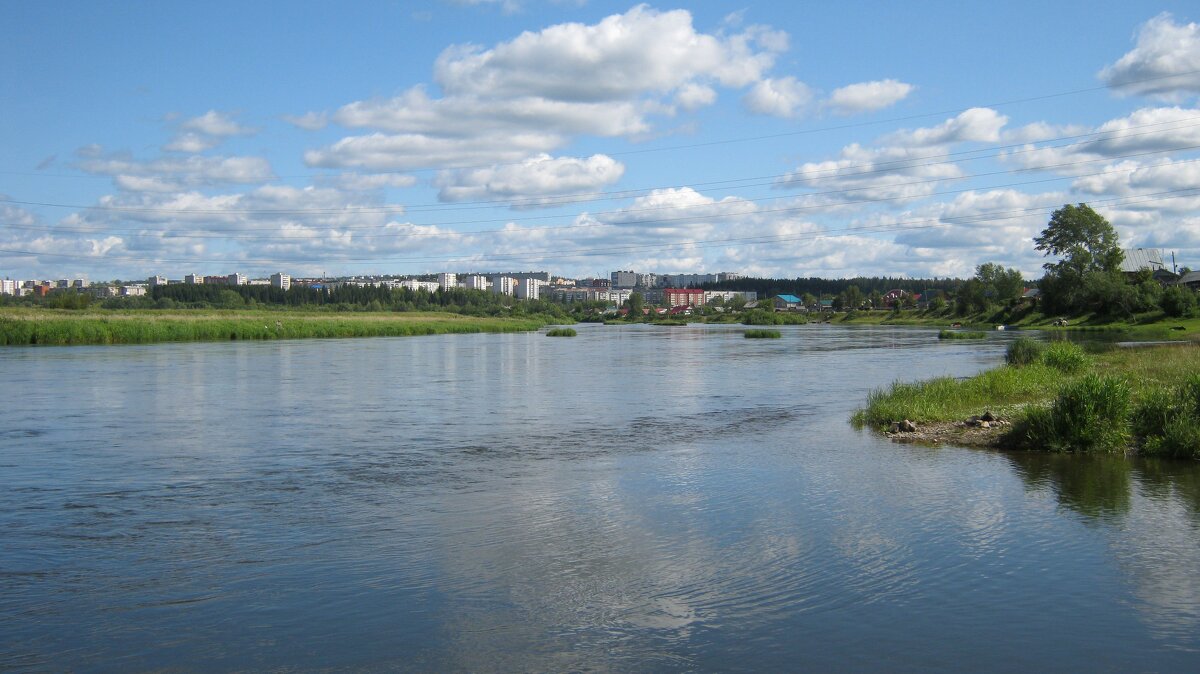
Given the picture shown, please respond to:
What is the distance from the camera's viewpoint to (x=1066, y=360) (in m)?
28.7

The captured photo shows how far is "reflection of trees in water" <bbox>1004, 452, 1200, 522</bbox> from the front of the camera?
1369 centimetres

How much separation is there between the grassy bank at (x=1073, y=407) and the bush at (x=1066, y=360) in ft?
3.55

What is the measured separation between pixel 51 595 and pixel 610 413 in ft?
55.3

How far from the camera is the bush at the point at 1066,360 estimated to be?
92.9ft

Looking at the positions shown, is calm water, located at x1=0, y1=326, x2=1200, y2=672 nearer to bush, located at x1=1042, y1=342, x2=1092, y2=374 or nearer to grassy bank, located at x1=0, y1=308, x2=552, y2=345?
bush, located at x1=1042, y1=342, x2=1092, y2=374

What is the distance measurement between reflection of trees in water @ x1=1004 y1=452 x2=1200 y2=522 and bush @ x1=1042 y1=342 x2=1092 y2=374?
12036 millimetres

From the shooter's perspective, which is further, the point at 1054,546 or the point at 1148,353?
the point at 1148,353

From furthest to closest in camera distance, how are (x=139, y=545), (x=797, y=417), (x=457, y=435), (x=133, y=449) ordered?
(x=797, y=417) < (x=457, y=435) < (x=133, y=449) < (x=139, y=545)

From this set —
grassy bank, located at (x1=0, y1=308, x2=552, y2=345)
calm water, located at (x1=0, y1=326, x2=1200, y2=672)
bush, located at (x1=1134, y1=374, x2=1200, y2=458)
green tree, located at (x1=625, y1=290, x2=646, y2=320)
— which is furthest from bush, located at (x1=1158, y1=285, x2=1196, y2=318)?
green tree, located at (x1=625, y1=290, x2=646, y2=320)

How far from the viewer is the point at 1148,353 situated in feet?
109

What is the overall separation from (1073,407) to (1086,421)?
43cm

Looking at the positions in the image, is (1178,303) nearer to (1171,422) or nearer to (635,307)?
(1171,422)

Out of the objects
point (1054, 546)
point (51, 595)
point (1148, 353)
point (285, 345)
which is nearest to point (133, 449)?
point (51, 595)

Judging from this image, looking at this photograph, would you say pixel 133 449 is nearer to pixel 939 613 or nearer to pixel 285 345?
pixel 939 613
